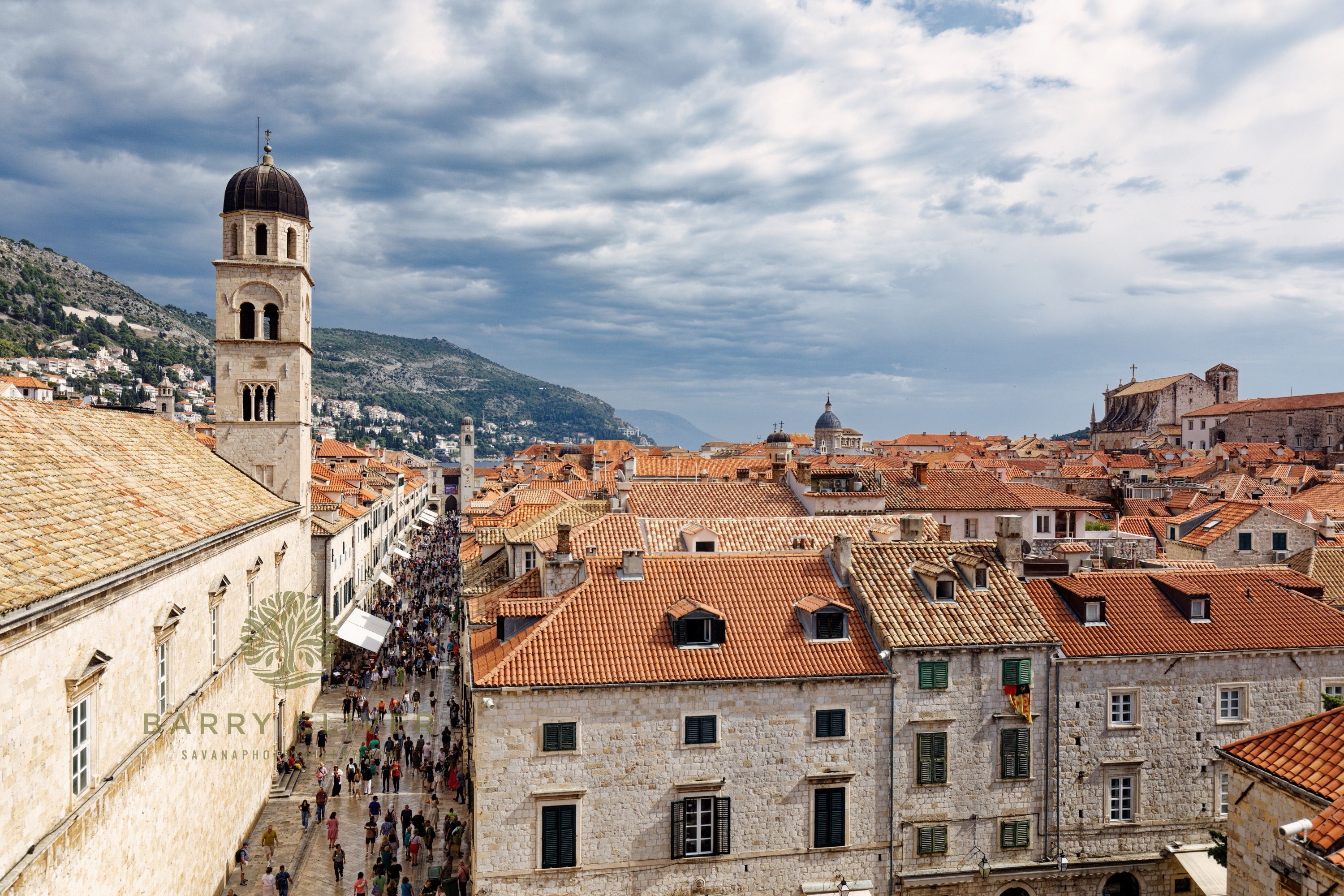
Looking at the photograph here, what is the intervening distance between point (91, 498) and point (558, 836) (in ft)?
42.9

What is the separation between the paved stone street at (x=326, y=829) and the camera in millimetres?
23672

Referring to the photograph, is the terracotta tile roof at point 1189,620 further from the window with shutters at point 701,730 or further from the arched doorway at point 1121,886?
the window with shutters at point 701,730

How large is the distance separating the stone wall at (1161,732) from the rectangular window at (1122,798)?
144mm

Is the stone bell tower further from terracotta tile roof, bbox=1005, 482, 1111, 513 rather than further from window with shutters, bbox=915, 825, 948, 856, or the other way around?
terracotta tile roof, bbox=1005, 482, 1111, 513

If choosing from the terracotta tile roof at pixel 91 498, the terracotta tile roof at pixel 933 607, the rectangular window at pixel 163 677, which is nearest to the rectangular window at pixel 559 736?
the terracotta tile roof at pixel 933 607

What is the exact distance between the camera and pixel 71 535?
1591 cm

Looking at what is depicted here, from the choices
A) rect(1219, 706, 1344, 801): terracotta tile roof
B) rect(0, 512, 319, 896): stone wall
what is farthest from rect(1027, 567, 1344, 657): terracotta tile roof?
rect(0, 512, 319, 896): stone wall

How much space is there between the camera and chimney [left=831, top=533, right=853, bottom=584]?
23.7 metres

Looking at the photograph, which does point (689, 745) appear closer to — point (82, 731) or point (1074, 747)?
point (1074, 747)

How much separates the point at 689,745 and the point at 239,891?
13669mm

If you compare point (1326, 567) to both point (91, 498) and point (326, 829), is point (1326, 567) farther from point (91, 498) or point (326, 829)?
point (91, 498)

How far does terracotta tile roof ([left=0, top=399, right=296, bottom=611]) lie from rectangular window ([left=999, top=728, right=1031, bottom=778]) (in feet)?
68.6

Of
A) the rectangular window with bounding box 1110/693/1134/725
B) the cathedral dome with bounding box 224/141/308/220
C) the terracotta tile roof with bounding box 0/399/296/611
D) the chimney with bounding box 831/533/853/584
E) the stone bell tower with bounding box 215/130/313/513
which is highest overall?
the cathedral dome with bounding box 224/141/308/220

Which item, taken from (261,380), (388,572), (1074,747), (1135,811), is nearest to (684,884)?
(1074,747)
